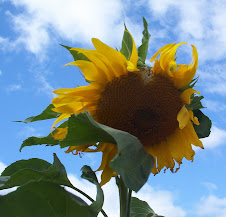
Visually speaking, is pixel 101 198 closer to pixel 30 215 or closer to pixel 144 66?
pixel 30 215

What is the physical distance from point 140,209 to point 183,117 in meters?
0.61

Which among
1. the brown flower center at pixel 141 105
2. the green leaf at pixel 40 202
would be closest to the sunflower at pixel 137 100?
the brown flower center at pixel 141 105

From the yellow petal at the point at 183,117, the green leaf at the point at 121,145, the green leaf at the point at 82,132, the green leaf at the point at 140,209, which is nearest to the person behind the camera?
the green leaf at the point at 121,145

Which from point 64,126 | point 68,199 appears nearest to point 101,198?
point 68,199

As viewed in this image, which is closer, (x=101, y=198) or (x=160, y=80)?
(x=101, y=198)

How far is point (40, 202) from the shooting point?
4.02ft

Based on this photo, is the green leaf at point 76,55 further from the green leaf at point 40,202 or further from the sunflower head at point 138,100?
the green leaf at point 40,202

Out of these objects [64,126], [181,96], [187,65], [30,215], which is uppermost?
[187,65]

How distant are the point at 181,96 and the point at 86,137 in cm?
43

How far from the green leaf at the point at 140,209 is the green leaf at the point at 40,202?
22.5 inches

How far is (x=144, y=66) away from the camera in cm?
146

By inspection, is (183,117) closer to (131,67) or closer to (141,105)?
(141,105)

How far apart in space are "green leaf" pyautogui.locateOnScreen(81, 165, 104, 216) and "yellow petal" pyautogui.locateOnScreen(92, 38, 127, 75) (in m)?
0.39

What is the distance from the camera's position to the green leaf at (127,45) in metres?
1.49
